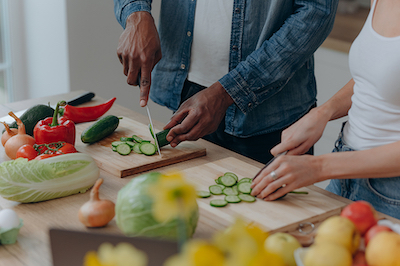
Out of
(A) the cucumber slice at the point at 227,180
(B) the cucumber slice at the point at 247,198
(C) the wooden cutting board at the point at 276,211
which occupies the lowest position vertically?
(C) the wooden cutting board at the point at 276,211

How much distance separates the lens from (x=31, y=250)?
3.13 feet

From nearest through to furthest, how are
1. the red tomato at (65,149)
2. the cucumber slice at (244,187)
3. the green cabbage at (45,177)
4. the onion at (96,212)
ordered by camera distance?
the onion at (96,212) → the green cabbage at (45,177) → the cucumber slice at (244,187) → the red tomato at (65,149)

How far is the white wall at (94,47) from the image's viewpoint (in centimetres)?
298

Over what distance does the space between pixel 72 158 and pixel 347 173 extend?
0.77 metres

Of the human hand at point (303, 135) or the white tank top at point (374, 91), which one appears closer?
the white tank top at point (374, 91)

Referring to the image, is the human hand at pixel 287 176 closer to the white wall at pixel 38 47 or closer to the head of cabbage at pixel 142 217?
the head of cabbage at pixel 142 217

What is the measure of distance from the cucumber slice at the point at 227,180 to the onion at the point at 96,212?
379 mm

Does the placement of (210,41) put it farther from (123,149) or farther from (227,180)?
(227,180)

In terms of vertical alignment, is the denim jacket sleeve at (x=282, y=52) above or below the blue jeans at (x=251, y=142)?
above

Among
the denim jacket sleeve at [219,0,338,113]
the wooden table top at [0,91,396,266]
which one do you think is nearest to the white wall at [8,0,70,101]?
the wooden table top at [0,91,396,266]

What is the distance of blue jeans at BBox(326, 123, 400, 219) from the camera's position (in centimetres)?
123

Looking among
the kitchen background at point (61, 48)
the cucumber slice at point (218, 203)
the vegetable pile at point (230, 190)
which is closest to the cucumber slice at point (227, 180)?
the vegetable pile at point (230, 190)

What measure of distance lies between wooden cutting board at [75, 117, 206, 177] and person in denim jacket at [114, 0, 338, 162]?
0.19 feet

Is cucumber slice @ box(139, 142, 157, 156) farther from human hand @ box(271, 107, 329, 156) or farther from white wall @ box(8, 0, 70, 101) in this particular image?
white wall @ box(8, 0, 70, 101)
